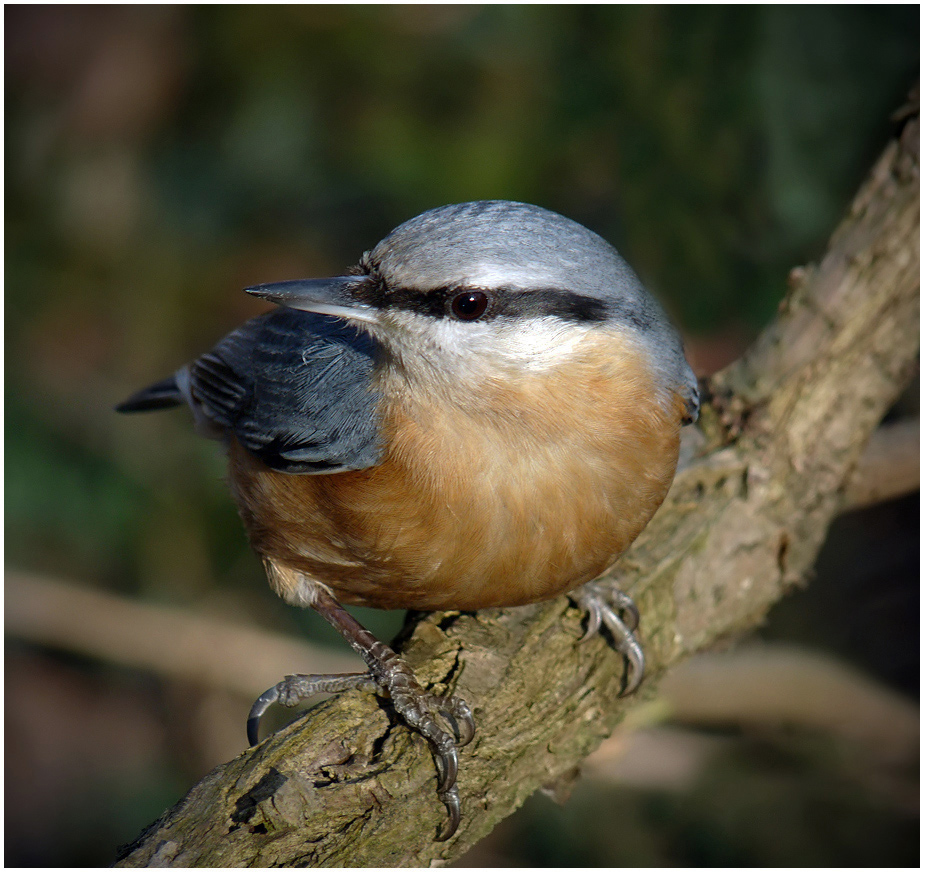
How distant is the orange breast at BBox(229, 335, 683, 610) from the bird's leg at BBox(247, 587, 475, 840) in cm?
18

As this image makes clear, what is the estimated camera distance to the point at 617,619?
2316 mm

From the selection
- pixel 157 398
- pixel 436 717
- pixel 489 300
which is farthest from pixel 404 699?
pixel 157 398

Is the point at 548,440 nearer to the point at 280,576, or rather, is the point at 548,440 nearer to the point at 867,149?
the point at 280,576

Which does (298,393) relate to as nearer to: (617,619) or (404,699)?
(404,699)

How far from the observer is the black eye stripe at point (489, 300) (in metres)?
1.92

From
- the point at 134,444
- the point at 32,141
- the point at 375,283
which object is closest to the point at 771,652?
the point at 375,283

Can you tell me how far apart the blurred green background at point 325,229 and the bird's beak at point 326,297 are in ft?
4.84

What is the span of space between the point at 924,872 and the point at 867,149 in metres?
2.23

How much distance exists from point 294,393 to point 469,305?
2.15 feet

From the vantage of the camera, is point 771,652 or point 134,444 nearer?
point 771,652

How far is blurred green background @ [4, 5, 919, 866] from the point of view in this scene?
2.98 metres

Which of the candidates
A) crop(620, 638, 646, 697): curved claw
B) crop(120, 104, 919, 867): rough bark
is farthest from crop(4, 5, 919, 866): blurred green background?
crop(620, 638, 646, 697): curved claw

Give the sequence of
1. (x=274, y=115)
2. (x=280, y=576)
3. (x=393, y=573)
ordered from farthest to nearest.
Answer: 1. (x=274, y=115)
2. (x=280, y=576)
3. (x=393, y=573)

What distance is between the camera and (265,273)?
461cm
